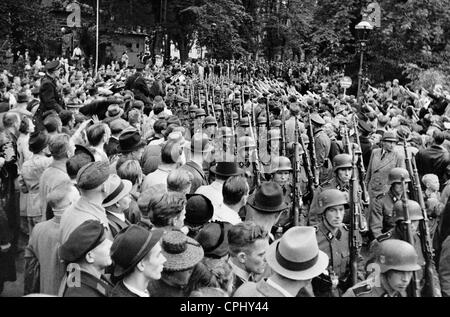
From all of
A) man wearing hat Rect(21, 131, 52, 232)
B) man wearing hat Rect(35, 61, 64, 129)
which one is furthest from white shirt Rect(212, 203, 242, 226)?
man wearing hat Rect(35, 61, 64, 129)

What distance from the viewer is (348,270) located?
502 cm

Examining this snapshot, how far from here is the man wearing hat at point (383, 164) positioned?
25.6ft

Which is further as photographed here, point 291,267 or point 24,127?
point 24,127

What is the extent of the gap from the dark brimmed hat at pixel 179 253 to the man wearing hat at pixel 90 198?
0.73 meters

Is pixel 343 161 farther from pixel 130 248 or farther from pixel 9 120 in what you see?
pixel 9 120

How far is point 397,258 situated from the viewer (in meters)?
3.71

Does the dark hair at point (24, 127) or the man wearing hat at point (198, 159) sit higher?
the dark hair at point (24, 127)

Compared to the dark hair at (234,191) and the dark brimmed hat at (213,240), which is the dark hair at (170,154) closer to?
the dark hair at (234,191)

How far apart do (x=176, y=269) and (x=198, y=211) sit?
1047 millimetres

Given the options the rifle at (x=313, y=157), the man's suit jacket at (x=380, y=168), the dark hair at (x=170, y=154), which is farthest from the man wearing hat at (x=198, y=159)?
the man's suit jacket at (x=380, y=168)

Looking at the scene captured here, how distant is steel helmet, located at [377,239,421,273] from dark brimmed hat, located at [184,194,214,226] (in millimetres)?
1451

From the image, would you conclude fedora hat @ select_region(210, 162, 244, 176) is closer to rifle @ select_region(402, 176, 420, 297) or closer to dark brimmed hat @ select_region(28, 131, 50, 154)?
rifle @ select_region(402, 176, 420, 297)

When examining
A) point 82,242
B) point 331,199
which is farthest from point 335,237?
point 82,242

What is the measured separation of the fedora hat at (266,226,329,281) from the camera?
3.51 metres
